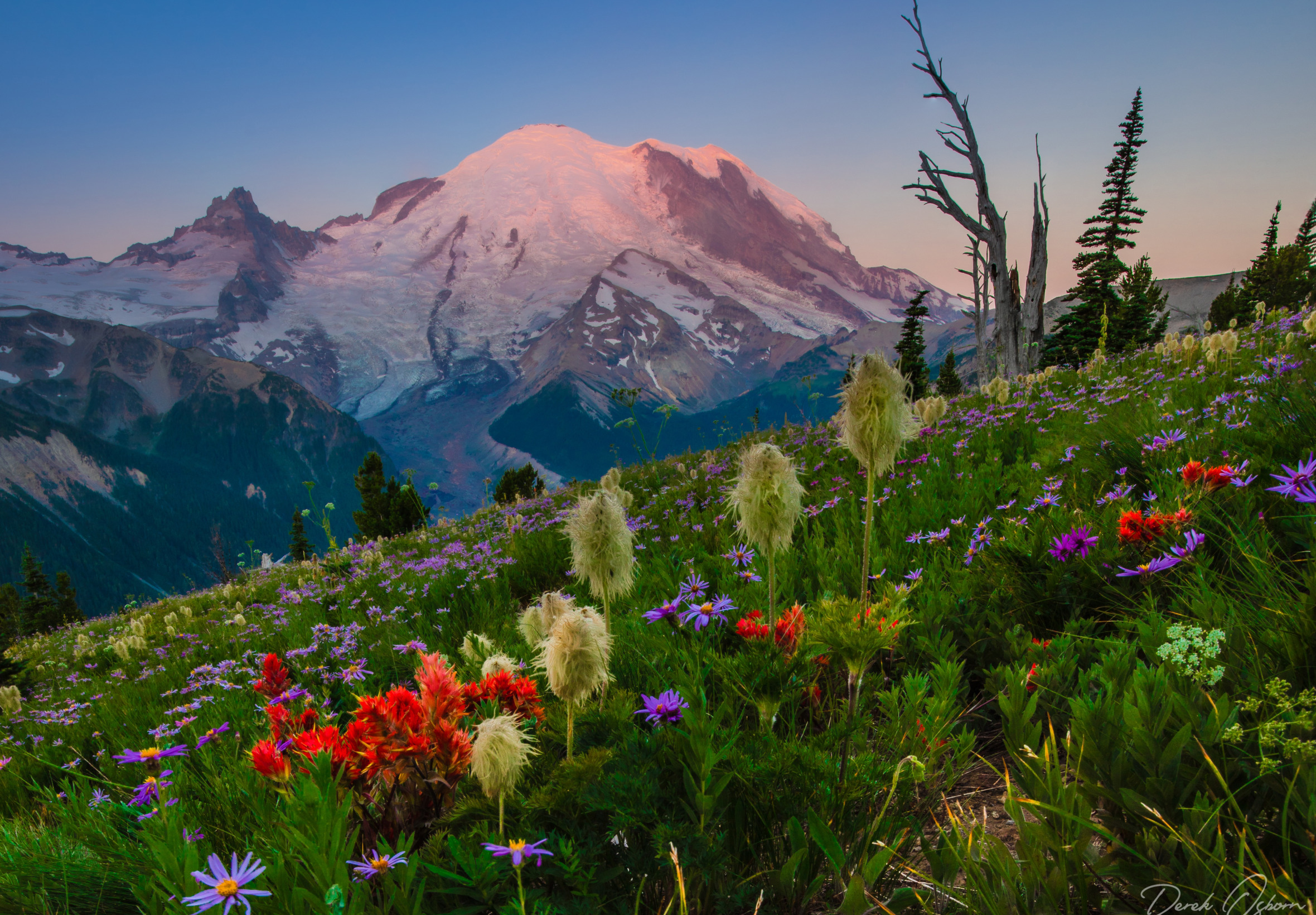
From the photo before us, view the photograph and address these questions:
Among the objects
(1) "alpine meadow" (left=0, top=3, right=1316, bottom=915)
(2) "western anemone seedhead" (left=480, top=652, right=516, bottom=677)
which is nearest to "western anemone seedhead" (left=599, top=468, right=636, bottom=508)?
(1) "alpine meadow" (left=0, top=3, right=1316, bottom=915)

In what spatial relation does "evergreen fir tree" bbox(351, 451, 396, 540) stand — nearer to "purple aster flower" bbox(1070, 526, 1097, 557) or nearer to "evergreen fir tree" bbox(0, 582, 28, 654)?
"evergreen fir tree" bbox(0, 582, 28, 654)

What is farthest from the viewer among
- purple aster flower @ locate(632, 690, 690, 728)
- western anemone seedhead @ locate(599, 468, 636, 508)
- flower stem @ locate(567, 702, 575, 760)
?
western anemone seedhead @ locate(599, 468, 636, 508)

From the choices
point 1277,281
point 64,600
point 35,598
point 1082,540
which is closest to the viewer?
point 1082,540

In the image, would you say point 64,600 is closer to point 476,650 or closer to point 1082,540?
point 476,650

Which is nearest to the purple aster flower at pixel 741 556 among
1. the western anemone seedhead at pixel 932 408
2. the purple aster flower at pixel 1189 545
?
the purple aster flower at pixel 1189 545

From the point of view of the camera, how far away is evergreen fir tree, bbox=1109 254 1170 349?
4103 centimetres

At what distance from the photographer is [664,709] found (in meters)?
1.73

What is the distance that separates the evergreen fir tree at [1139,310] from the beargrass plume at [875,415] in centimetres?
4266

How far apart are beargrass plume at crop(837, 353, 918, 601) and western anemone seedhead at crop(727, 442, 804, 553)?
29 centimetres

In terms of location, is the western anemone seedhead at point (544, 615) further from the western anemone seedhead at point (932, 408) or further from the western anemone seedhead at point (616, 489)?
the western anemone seedhead at point (932, 408)

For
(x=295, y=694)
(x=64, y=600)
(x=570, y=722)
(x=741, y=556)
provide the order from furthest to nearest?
1. (x=64, y=600)
2. (x=741, y=556)
3. (x=295, y=694)
4. (x=570, y=722)

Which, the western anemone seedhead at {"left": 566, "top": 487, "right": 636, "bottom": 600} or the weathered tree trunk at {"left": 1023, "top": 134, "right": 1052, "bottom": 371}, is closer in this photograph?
the western anemone seedhead at {"left": 566, "top": 487, "right": 636, "bottom": 600}

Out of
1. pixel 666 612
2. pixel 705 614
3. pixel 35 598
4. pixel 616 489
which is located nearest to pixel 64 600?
pixel 35 598

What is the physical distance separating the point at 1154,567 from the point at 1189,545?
0.13 meters
